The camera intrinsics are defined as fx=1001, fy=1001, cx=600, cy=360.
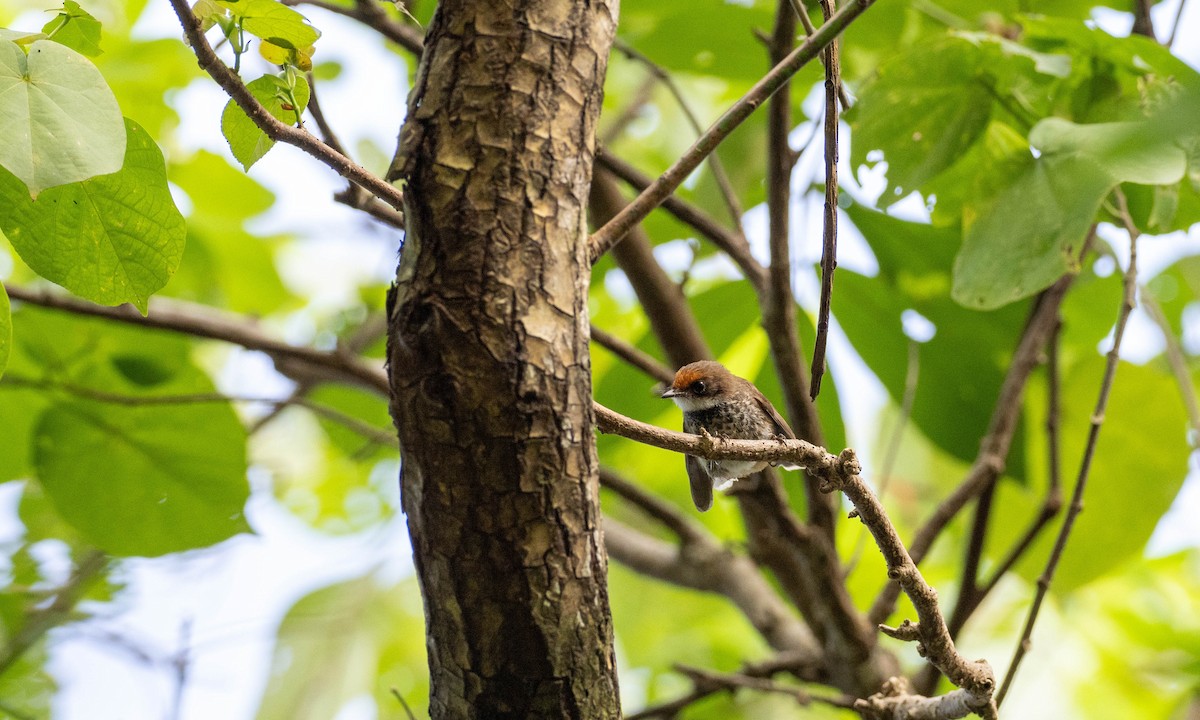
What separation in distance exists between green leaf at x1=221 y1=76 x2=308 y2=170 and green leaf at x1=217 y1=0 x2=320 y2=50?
0.06 meters

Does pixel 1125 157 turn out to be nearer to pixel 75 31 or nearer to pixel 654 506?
pixel 75 31

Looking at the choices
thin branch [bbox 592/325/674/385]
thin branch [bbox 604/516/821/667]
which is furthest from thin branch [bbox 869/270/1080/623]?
thin branch [bbox 592/325/674/385]

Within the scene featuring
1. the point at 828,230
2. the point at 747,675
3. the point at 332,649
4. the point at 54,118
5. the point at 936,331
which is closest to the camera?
the point at 54,118

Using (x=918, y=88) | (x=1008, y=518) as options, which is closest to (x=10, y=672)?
(x=918, y=88)

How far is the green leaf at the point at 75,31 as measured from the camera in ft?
5.06

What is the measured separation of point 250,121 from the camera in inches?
61.0

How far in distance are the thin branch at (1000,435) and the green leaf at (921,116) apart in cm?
73

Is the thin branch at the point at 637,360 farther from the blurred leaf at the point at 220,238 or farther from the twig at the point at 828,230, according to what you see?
the blurred leaf at the point at 220,238

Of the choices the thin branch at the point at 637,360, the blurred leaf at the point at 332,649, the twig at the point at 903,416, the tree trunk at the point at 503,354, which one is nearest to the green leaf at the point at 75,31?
the tree trunk at the point at 503,354

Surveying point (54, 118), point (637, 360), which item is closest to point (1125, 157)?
point (637, 360)

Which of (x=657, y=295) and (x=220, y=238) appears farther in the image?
(x=220, y=238)

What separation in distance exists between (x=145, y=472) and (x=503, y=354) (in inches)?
84.1

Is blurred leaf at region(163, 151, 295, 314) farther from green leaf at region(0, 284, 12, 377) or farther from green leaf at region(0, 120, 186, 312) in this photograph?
green leaf at region(0, 284, 12, 377)

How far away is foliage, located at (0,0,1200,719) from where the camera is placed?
168 centimetres
